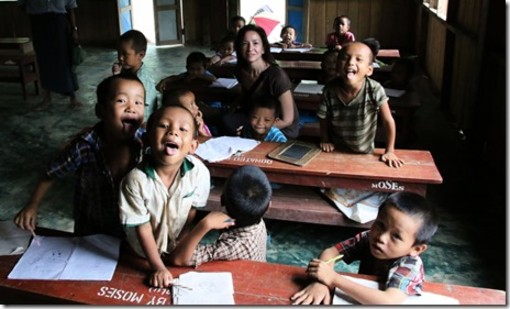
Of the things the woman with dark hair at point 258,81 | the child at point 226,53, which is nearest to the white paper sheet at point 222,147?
the woman with dark hair at point 258,81

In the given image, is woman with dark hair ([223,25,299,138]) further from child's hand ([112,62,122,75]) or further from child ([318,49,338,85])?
child ([318,49,338,85])

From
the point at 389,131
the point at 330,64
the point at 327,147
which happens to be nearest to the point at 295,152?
the point at 327,147

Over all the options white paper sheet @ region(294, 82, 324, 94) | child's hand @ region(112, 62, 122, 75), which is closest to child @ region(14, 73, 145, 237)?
child's hand @ region(112, 62, 122, 75)

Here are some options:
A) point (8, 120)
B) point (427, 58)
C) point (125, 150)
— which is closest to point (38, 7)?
point (8, 120)

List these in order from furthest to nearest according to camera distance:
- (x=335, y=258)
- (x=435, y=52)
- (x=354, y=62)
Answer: (x=435, y=52) < (x=354, y=62) < (x=335, y=258)

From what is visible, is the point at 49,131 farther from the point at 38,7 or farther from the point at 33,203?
the point at 33,203

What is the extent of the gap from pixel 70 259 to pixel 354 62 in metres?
1.56

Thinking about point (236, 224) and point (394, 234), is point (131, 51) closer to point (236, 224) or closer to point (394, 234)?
point (236, 224)

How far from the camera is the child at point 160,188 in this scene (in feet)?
5.46

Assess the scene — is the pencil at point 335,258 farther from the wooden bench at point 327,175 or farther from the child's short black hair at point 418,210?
the wooden bench at point 327,175

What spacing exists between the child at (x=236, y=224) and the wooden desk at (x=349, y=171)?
84 centimetres

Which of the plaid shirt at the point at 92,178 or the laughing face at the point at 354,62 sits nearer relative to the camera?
the plaid shirt at the point at 92,178

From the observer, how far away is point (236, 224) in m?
1.71

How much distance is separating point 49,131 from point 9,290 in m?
3.70
